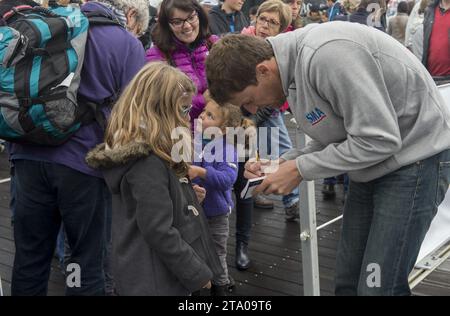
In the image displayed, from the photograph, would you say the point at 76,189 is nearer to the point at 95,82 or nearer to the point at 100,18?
the point at 95,82

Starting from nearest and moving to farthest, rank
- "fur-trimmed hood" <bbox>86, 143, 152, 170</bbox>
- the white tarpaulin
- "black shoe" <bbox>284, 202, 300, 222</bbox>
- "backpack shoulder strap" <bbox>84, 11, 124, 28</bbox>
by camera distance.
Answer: "fur-trimmed hood" <bbox>86, 143, 152, 170</bbox> < "backpack shoulder strap" <bbox>84, 11, 124, 28</bbox> < the white tarpaulin < "black shoe" <bbox>284, 202, 300, 222</bbox>

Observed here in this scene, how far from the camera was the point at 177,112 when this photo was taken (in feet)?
7.70

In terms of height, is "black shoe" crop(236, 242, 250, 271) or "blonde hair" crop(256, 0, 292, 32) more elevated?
"blonde hair" crop(256, 0, 292, 32)

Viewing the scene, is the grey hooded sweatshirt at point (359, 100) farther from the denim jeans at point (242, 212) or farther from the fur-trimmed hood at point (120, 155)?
the denim jeans at point (242, 212)

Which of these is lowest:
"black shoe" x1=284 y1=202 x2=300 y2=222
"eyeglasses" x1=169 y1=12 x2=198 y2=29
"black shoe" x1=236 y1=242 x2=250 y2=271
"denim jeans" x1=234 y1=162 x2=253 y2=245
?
"black shoe" x1=284 y1=202 x2=300 y2=222

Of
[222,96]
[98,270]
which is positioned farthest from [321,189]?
[222,96]

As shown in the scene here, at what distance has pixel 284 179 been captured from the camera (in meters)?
2.09

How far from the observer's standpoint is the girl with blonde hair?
219 cm

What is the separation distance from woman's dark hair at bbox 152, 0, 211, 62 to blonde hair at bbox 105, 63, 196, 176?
49.4 inches

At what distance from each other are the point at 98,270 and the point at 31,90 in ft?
2.94

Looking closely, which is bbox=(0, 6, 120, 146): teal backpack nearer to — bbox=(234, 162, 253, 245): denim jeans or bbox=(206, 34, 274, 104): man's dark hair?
bbox=(206, 34, 274, 104): man's dark hair

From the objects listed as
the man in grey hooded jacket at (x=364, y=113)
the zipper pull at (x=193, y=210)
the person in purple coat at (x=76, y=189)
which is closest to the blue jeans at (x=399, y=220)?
the man in grey hooded jacket at (x=364, y=113)

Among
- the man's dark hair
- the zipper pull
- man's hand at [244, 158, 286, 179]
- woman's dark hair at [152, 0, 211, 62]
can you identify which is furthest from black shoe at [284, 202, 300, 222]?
the man's dark hair

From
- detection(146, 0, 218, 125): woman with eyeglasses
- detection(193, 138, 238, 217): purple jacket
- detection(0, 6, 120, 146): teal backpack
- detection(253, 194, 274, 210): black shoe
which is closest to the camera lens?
detection(0, 6, 120, 146): teal backpack
